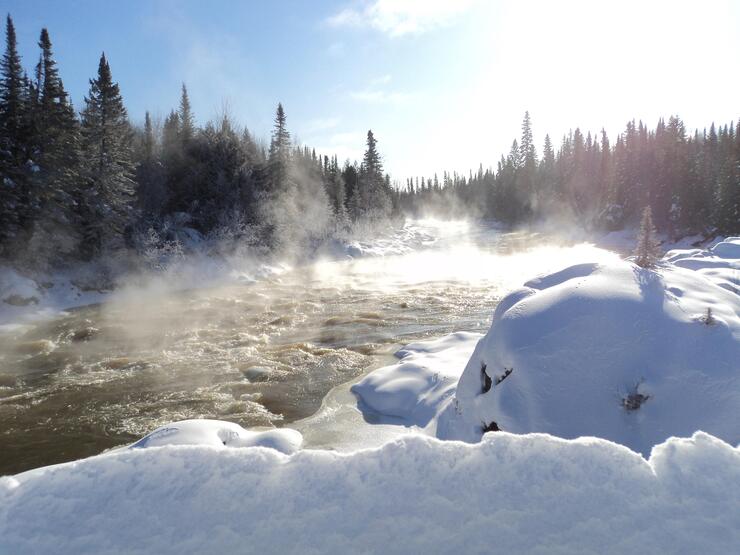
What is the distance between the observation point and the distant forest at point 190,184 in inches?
923

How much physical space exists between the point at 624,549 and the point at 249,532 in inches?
71.6

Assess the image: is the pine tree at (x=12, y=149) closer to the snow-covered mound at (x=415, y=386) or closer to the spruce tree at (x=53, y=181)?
the spruce tree at (x=53, y=181)

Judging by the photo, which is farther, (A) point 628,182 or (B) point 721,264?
(A) point 628,182

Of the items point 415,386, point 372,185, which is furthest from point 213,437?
point 372,185

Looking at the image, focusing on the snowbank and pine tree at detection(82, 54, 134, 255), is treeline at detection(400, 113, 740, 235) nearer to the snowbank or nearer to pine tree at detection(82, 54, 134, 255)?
the snowbank

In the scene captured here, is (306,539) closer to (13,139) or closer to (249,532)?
(249,532)

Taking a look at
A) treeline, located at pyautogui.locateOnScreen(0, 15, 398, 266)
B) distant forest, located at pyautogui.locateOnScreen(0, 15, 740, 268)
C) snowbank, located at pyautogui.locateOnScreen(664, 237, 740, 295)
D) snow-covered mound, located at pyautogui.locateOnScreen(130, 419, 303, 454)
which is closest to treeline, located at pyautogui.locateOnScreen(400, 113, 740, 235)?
distant forest, located at pyautogui.locateOnScreen(0, 15, 740, 268)

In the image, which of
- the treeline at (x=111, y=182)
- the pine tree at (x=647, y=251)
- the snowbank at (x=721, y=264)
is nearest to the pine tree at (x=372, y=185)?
the treeline at (x=111, y=182)

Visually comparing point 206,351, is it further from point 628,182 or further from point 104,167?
point 628,182

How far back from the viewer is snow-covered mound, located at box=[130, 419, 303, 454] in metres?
6.30

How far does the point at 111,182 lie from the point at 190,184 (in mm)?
9072

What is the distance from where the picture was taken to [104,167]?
27.0 meters

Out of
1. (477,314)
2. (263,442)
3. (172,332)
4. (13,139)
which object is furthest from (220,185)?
(263,442)

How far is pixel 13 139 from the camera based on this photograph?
23.1 m
